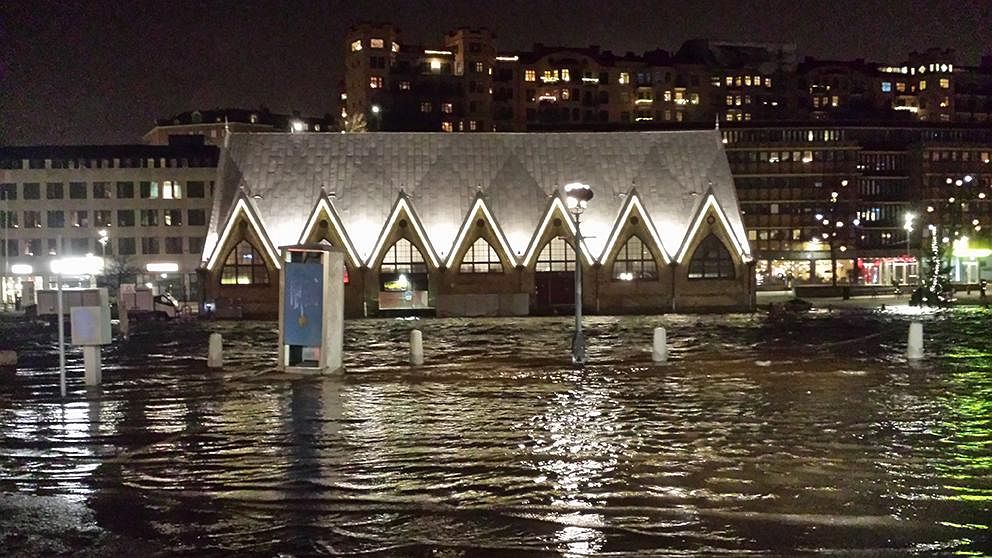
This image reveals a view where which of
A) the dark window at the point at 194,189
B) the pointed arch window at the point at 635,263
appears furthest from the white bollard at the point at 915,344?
the dark window at the point at 194,189

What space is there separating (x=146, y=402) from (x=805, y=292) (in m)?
71.7

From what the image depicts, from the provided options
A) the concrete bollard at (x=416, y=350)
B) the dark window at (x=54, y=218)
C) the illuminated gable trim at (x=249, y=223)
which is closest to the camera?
the concrete bollard at (x=416, y=350)

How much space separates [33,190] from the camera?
109625 millimetres

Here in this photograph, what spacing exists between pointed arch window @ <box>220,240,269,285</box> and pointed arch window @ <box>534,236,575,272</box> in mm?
19007

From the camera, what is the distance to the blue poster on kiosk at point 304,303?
92.9 feet

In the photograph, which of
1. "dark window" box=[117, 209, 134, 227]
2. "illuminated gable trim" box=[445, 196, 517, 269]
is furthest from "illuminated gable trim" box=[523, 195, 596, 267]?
"dark window" box=[117, 209, 134, 227]

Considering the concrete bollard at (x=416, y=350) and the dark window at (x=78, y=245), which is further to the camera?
the dark window at (x=78, y=245)

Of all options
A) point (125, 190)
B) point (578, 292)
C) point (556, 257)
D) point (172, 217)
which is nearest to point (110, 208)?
point (125, 190)

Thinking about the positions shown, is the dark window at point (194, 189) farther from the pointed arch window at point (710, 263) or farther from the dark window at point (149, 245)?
the pointed arch window at point (710, 263)

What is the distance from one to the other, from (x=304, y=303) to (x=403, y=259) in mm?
43093

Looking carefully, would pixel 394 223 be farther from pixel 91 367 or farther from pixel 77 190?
pixel 77 190

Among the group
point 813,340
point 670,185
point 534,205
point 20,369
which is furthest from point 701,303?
point 20,369

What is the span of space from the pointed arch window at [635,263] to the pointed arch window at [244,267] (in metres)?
24.3

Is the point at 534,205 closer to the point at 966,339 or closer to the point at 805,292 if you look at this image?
the point at 805,292
